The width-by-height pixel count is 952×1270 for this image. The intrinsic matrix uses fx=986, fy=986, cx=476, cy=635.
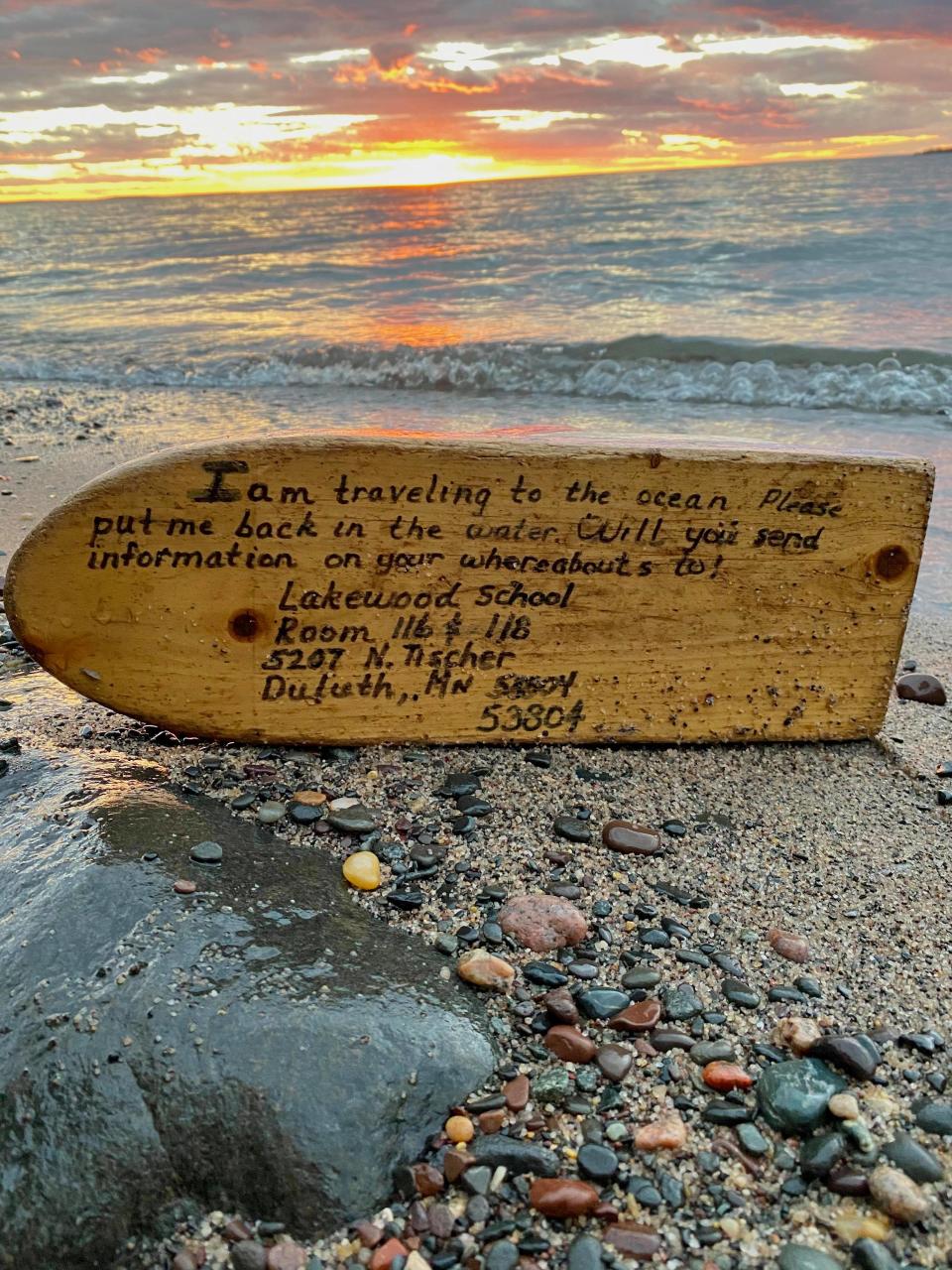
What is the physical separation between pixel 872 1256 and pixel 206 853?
136cm

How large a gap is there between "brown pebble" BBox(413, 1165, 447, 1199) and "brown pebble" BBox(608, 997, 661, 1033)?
1.41 ft

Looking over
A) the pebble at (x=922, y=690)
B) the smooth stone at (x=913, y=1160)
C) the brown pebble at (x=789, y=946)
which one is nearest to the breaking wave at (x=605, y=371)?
the pebble at (x=922, y=690)

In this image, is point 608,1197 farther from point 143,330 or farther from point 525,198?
point 525,198

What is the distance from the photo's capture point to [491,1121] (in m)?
1.57

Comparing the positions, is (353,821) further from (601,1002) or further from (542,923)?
(601,1002)

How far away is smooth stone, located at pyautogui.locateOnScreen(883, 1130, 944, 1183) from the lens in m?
1.48

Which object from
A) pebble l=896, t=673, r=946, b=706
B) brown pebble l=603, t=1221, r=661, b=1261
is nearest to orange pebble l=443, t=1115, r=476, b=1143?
brown pebble l=603, t=1221, r=661, b=1261

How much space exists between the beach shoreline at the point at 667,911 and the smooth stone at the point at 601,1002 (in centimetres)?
2

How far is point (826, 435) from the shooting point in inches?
271

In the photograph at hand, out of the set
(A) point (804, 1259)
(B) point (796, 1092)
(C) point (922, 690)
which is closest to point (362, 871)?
(B) point (796, 1092)

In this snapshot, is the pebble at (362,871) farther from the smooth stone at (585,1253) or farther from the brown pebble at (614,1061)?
the smooth stone at (585,1253)

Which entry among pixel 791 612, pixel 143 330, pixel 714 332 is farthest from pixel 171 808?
pixel 143 330

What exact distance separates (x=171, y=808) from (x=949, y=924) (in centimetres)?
171

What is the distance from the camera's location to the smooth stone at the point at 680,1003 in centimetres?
179
